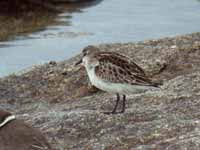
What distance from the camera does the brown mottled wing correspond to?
9875 mm

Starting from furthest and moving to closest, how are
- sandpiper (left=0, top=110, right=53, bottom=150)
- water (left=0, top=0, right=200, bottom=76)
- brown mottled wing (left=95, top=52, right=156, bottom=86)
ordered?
water (left=0, top=0, right=200, bottom=76) → brown mottled wing (left=95, top=52, right=156, bottom=86) → sandpiper (left=0, top=110, right=53, bottom=150)

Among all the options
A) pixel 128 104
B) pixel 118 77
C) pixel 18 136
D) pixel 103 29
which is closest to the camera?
pixel 18 136

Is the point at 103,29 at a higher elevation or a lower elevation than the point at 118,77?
lower

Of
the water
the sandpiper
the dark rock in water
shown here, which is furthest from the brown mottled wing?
the water

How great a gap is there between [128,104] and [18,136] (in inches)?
139

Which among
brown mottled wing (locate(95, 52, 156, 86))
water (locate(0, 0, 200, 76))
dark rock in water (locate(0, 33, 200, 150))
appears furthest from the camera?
water (locate(0, 0, 200, 76))

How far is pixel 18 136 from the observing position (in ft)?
25.5

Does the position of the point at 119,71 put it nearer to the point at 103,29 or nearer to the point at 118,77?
the point at 118,77

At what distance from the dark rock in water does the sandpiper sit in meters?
1.51

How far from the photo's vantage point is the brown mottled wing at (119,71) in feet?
32.4

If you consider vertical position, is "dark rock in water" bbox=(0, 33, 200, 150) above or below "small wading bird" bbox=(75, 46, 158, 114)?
below

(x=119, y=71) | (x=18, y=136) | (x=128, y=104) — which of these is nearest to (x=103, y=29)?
(x=128, y=104)

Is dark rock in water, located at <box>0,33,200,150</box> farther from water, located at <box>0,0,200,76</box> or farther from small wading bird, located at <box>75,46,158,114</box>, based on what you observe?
water, located at <box>0,0,200,76</box>

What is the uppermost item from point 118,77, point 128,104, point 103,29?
point 118,77
